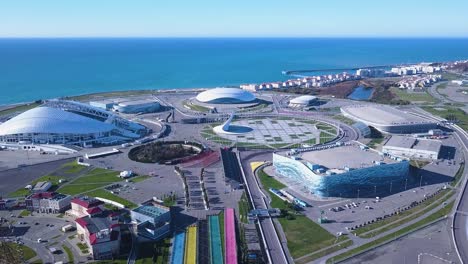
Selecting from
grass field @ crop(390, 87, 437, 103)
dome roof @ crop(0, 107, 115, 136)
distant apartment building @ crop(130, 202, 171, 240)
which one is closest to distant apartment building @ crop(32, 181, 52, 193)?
distant apartment building @ crop(130, 202, 171, 240)

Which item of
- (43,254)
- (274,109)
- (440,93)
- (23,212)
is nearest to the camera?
(43,254)

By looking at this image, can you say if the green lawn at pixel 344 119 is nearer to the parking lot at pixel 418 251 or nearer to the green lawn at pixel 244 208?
the green lawn at pixel 244 208

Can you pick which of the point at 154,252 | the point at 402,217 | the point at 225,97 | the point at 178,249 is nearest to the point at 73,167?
the point at 154,252

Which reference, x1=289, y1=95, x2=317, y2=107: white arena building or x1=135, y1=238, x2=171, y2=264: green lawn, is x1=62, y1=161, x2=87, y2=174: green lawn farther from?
x1=289, y1=95, x2=317, y2=107: white arena building

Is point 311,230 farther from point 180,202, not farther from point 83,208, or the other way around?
point 83,208

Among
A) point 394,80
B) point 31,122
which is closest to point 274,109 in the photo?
point 31,122

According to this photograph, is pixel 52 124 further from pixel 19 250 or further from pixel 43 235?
pixel 19 250

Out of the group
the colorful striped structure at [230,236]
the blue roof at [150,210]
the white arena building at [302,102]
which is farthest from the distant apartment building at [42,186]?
the white arena building at [302,102]
